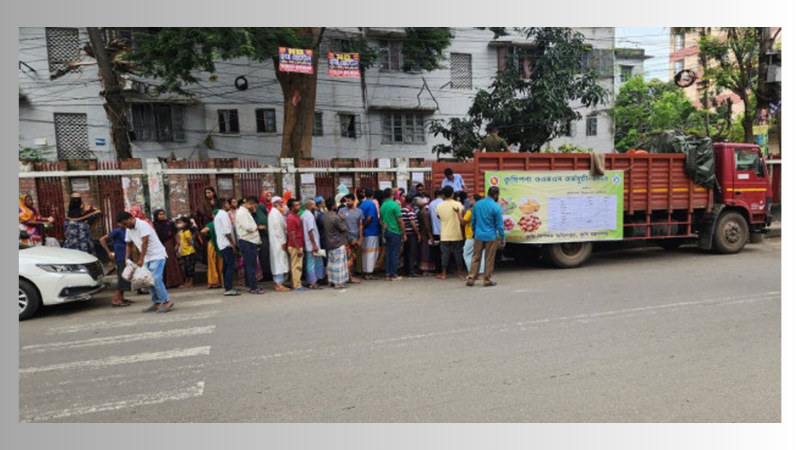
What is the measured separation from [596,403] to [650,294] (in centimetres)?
427

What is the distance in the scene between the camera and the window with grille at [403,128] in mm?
22297

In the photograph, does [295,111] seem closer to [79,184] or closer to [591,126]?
[79,184]

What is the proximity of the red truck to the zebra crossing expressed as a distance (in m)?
5.68

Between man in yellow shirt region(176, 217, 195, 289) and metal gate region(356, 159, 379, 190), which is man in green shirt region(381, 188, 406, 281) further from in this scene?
man in yellow shirt region(176, 217, 195, 289)

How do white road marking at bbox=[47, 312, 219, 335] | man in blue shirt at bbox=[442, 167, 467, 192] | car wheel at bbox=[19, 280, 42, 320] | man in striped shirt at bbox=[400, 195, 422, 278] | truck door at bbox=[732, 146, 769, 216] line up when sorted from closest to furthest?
white road marking at bbox=[47, 312, 219, 335]
car wheel at bbox=[19, 280, 42, 320]
man in striped shirt at bbox=[400, 195, 422, 278]
man in blue shirt at bbox=[442, 167, 467, 192]
truck door at bbox=[732, 146, 769, 216]

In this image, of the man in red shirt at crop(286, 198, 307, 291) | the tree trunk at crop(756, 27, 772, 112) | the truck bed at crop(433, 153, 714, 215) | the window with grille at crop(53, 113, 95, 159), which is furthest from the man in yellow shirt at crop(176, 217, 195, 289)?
the tree trunk at crop(756, 27, 772, 112)

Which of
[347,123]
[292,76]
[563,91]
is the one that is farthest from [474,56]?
[292,76]

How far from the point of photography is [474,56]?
2298 cm

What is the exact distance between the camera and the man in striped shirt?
988cm

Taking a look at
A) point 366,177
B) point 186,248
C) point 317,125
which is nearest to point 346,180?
point 366,177

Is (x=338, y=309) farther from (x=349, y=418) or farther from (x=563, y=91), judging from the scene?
(x=563, y=91)

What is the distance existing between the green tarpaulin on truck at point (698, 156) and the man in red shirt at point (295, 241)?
319 inches

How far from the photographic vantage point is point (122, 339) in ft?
19.6

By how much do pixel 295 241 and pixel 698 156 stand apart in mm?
8449
